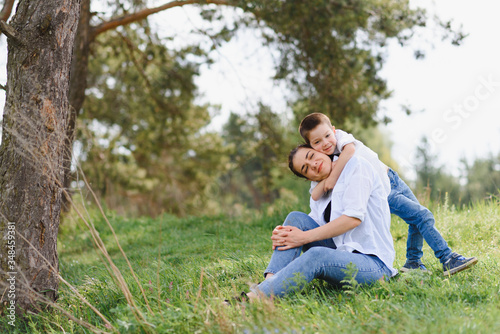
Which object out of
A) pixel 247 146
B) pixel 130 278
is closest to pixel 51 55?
pixel 130 278

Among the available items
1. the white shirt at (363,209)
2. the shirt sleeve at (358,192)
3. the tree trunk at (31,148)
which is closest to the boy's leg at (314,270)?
the white shirt at (363,209)

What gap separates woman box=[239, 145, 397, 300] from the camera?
8.70 feet

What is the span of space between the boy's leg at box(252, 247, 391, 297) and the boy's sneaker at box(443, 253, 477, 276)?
738 mm

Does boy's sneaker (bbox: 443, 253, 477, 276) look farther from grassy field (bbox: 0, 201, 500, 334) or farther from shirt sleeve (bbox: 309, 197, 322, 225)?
shirt sleeve (bbox: 309, 197, 322, 225)

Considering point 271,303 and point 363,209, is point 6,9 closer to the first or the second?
point 363,209

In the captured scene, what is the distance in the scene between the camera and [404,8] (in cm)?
707

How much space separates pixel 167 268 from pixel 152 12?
5.42m

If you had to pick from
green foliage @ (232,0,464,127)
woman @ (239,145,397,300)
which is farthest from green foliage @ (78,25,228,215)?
woman @ (239,145,397,300)

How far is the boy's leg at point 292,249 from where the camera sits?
2.84 m

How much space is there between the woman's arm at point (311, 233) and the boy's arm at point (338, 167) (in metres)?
0.36

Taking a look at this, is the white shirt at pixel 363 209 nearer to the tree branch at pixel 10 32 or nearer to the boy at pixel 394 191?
the boy at pixel 394 191

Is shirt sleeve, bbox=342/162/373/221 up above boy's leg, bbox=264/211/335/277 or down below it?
above

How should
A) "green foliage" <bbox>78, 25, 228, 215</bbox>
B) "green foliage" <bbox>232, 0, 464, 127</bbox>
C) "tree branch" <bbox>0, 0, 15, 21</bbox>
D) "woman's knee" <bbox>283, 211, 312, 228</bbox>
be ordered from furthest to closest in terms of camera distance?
"green foliage" <bbox>78, 25, 228, 215</bbox>, "green foliage" <bbox>232, 0, 464, 127</bbox>, "tree branch" <bbox>0, 0, 15, 21</bbox>, "woman's knee" <bbox>283, 211, 312, 228</bbox>

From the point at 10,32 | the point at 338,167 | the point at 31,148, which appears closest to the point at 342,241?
the point at 338,167
